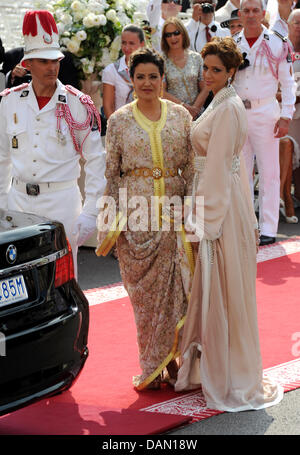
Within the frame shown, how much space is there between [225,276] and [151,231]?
55 centimetres

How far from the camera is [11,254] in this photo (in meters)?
3.98

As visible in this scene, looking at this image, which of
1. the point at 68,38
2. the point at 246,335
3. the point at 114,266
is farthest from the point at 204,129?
the point at 68,38

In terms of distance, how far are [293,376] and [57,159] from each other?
1.93 metres

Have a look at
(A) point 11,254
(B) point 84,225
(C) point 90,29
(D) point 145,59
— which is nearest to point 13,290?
(A) point 11,254

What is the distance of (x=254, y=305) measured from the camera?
5023mm

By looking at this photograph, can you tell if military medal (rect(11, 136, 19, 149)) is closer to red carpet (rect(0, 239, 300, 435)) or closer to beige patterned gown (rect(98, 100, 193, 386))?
beige patterned gown (rect(98, 100, 193, 386))

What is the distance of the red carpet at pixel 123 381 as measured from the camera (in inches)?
179

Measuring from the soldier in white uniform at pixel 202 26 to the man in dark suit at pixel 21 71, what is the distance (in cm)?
185

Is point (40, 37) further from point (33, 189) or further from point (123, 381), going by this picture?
point (123, 381)

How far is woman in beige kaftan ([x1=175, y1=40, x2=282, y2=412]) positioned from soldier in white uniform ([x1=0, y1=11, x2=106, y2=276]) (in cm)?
72

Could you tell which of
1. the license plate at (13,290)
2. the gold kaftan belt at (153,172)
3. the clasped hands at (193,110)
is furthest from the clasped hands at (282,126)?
the license plate at (13,290)

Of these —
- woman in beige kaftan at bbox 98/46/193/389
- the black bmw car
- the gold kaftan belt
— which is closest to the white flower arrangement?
woman in beige kaftan at bbox 98/46/193/389

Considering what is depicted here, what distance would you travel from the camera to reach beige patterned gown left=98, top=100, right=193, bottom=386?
518 cm
